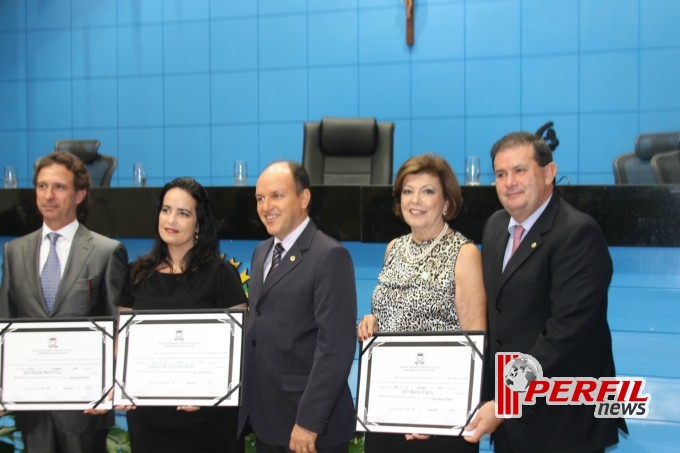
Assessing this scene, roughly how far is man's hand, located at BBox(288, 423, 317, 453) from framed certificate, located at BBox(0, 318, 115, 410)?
2.21 feet

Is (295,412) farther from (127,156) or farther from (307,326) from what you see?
(127,156)

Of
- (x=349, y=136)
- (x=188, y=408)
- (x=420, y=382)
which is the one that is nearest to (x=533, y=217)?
(x=420, y=382)

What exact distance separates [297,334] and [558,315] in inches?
28.7

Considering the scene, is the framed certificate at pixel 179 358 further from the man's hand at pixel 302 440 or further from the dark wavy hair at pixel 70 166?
the dark wavy hair at pixel 70 166

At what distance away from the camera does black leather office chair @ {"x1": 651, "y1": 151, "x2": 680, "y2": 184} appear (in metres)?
4.29

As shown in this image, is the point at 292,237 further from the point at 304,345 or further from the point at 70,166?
the point at 70,166

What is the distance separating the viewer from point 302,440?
192 centimetres

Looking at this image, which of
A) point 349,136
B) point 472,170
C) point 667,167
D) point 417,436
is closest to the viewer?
point 417,436

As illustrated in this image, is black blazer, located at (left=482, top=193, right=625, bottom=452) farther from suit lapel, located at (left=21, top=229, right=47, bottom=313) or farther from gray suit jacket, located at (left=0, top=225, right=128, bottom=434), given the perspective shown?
suit lapel, located at (left=21, top=229, right=47, bottom=313)

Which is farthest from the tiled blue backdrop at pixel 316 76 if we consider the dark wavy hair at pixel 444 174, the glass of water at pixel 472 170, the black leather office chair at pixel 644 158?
the dark wavy hair at pixel 444 174

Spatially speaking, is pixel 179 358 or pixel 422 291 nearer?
pixel 422 291

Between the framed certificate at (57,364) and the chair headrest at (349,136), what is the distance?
3.15 metres

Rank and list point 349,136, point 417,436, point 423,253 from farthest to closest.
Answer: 1. point 349,136
2. point 423,253
3. point 417,436

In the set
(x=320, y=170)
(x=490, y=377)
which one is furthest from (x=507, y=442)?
(x=320, y=170)
